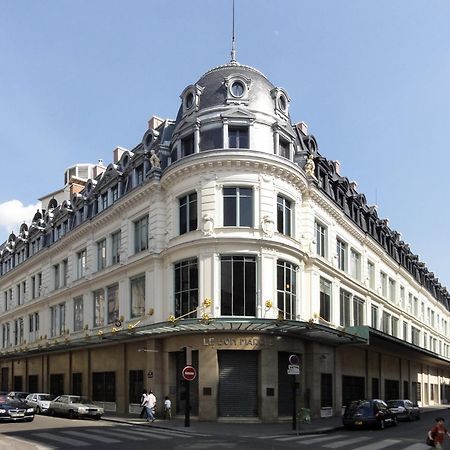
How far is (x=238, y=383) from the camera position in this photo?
104 ft

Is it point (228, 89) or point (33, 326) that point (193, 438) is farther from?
point (33, 326)

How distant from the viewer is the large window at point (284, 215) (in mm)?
34562

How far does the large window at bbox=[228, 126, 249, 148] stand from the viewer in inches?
1347

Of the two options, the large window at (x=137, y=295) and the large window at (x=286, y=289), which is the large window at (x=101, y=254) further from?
the large window at (x=286, y=289)

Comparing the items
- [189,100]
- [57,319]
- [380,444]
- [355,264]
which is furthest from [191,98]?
[57,319]

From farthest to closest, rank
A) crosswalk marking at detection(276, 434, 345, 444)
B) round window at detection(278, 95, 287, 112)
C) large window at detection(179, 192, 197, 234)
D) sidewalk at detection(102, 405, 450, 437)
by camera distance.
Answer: round window at detection(278, 95, 287, 112), large window at detection(179, 192, 197, 234), sidewalk at detection(102, 405, 450, 437), crosswalk marking at detection(276, 434, 345, 444)

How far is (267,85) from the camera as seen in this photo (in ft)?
121

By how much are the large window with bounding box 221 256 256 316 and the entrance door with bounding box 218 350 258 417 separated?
220 cm

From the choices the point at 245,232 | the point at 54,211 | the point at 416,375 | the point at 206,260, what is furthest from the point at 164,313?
the point at 416,375

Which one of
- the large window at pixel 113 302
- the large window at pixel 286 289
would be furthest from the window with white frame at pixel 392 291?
the large window at pixel 113 302

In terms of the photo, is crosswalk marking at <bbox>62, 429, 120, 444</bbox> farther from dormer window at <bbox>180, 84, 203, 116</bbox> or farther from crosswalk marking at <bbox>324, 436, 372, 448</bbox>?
dormer window at <bbox>180, 84, 203, 116</bbox>

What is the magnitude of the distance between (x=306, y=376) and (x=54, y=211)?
32.3 metres

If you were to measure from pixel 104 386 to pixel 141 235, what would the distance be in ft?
36.0

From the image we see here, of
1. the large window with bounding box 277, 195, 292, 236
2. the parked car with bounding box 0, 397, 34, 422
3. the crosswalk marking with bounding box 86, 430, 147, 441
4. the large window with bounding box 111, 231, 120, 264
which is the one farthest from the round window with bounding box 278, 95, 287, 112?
the parked car with bounding box 0, 397, 34, 422
